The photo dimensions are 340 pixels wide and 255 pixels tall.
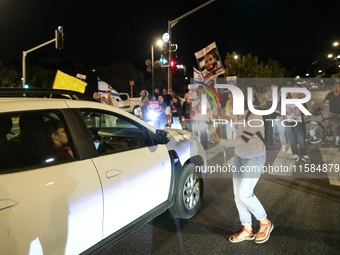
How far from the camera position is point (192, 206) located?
414 centimetres

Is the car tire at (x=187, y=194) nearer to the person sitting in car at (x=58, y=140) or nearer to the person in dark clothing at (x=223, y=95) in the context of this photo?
the person sitting in car at (x=58, y=140)

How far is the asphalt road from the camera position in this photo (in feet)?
10.7

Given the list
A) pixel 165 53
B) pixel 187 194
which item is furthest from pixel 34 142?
pixel 165 53

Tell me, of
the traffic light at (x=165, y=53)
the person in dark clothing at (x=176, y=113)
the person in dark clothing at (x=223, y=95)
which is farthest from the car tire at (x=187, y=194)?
the traffic light at (x=165, y=53)

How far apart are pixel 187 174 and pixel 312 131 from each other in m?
7.23

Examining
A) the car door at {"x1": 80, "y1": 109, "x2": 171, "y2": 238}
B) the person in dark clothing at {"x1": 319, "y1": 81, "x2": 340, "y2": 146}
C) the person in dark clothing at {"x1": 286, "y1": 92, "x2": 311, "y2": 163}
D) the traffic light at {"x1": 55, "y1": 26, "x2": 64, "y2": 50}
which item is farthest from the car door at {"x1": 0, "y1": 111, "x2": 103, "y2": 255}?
the traffic light at {"x1": 55, "y1": 26, "x2": 64, "y2": 50}

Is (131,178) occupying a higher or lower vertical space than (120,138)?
lower

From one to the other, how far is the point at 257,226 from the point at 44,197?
2868 mm

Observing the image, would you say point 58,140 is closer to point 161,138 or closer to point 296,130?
point 161,138

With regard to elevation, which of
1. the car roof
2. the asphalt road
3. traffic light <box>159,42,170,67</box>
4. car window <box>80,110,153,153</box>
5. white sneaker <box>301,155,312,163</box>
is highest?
traffic light <box>159,42,170,67</box>

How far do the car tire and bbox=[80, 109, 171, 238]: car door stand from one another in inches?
11.5

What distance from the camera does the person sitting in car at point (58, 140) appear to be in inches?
97.8

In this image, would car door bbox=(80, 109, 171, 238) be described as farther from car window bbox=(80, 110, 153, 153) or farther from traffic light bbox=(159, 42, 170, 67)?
traffic light bbox=(159, 42, 170, 67)

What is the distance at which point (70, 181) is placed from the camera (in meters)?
2.29
